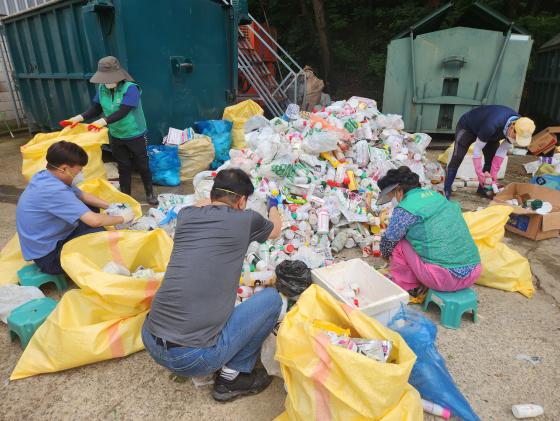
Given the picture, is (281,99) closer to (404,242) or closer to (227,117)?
(227,117)

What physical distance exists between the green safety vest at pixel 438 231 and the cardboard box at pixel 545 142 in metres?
5.32

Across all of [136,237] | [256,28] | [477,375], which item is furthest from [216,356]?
[256,28]

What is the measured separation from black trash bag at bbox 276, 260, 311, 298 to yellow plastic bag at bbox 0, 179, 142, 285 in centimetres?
146

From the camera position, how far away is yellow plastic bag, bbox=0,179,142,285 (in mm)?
2826

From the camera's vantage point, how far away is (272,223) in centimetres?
216

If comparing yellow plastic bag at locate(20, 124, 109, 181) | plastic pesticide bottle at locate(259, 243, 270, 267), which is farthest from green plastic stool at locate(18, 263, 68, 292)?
plastic pesticide bottle at locate(259, 243, 270, 267)

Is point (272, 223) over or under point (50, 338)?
over

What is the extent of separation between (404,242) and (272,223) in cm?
108

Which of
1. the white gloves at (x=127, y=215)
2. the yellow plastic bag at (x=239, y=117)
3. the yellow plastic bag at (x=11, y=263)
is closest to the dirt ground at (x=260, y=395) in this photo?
the yellow plastic bag at (x=11, y=263)

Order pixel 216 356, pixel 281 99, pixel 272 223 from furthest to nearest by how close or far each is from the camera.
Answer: pixel 281 99
pixel 272 223
pixel 216 356

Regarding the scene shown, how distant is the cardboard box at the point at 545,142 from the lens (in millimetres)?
6605

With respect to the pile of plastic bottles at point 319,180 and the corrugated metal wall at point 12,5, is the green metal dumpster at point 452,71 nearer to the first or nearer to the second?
the pile of plastic bottles at point 319,180

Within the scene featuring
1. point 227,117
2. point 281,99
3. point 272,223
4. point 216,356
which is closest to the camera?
point 216,356

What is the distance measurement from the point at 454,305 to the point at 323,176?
7.15 ft
